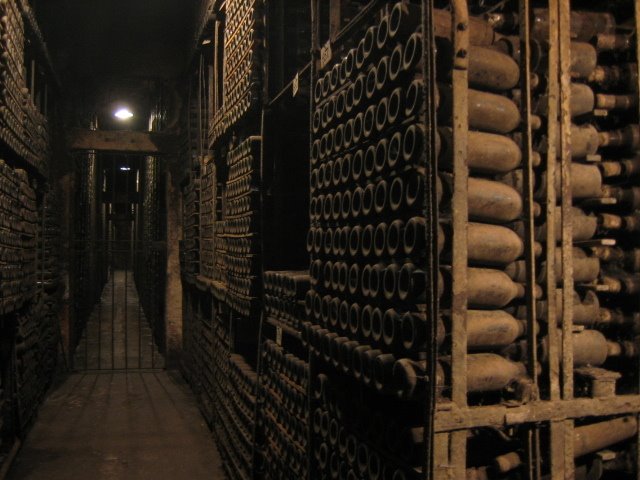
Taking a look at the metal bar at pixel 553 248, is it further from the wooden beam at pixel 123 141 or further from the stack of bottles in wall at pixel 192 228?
the wooden beam at pixel 123 141

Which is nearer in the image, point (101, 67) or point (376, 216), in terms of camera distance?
point (376, 216)

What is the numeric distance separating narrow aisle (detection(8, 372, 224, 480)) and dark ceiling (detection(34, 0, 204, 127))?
580 centimetres

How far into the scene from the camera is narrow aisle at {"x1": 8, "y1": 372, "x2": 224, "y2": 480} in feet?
22.7

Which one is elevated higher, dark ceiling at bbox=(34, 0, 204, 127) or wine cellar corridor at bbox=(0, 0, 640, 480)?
dark ceiling at bbox=(34, 0, 204, 127)

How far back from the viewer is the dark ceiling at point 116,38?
11.1 meters

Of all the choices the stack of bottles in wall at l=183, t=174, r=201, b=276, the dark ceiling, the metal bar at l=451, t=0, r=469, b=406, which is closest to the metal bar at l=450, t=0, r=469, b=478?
the metal bar at l=451, t=0, r=469, b=406

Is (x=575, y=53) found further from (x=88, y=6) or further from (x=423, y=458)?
(x=88, y=6)

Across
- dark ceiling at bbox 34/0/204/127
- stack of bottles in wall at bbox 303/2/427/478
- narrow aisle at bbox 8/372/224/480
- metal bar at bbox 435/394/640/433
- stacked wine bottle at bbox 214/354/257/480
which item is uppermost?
→ dark ceiling at bbox 34/0/204/127

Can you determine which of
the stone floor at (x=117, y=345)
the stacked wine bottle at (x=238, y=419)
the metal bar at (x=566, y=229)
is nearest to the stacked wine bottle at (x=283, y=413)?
the stacked wine bottle at (x=238, y=419)

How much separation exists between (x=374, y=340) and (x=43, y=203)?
7783 millimetres

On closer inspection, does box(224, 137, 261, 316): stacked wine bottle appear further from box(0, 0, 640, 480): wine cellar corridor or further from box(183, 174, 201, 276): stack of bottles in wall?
box(183, 174, 201, 276): stack of bottles in wall

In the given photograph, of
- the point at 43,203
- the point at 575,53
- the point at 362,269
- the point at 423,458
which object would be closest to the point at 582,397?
the point at 423,458

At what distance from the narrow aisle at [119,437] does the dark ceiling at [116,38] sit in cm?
580

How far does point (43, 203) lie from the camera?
31.0 ft
